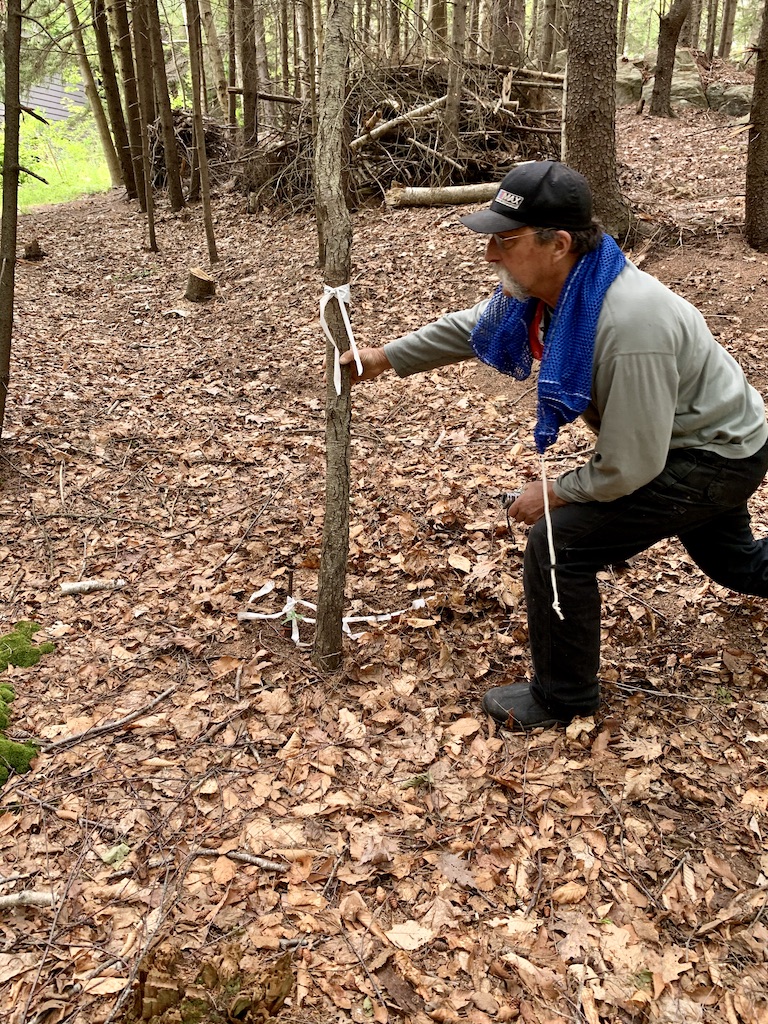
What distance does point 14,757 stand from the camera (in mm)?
2980

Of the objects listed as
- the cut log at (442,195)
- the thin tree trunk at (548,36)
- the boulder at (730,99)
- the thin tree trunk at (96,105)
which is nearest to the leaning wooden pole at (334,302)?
the cut log at (442,195)

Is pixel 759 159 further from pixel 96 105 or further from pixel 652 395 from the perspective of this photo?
pixel 96 105

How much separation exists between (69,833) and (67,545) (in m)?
2.32

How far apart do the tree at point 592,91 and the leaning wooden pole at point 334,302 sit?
5.07 metres

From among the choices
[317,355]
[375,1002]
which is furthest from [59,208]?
[375,1002]

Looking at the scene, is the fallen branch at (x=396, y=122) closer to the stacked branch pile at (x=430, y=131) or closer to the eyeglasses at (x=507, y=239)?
the stacked branch pile at (x=430, y=131)

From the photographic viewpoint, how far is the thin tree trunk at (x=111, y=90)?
14453mm

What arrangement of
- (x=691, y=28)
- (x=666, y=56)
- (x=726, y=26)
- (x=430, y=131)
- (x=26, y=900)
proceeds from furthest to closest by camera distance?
(x=726, y=26) < (x=691, y=28) < (x=666, y=56) < (x=430, y=131) < (x=26, y=900)

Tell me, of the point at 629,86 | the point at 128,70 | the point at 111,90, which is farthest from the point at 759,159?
the point at 111,90

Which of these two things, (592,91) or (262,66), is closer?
(592,91)

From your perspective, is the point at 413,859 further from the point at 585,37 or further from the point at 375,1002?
the point at 585,37

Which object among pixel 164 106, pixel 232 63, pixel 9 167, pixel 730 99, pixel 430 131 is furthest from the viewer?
pixel 730 99

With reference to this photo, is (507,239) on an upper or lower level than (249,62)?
lower

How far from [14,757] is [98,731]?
1.14 feet
